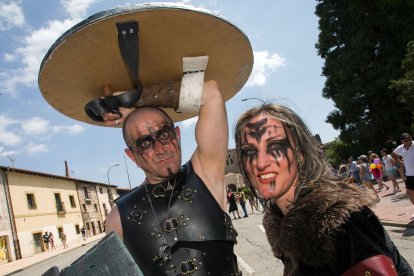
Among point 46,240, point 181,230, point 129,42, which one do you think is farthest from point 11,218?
point 129,42

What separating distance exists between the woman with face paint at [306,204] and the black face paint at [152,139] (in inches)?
17.6

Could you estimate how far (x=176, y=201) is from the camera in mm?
2129

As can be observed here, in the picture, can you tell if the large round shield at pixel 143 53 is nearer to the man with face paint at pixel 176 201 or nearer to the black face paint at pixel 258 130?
the man with face paint at pixel 176 201

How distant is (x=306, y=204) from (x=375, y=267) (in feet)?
1.34

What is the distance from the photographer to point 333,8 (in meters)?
27.2

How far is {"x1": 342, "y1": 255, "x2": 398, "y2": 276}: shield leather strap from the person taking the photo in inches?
50.2

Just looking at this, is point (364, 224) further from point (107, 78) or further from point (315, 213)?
point (107, 78)

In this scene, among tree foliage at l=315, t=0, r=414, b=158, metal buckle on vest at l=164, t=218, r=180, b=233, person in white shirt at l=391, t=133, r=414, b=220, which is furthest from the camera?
tree foliage at l=315, t=0, r=414, b=158

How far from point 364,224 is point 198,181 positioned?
1031 millimetres

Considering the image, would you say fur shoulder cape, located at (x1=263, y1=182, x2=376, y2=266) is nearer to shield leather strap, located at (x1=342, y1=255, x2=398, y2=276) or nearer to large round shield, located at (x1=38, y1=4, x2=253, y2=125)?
shield leather strap, located at (x1=342, y1=255, x2=398, y2=276)

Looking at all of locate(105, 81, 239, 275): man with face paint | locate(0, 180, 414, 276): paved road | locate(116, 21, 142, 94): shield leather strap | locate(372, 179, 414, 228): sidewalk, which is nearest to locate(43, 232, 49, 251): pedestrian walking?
locate(0, 180, 414, 276): paved road

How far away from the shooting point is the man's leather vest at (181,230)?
193 centimetres

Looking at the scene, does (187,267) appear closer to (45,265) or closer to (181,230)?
(181,230)

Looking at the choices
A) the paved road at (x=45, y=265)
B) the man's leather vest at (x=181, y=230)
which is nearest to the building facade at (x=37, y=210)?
the paved road at (x=45, y=265)
